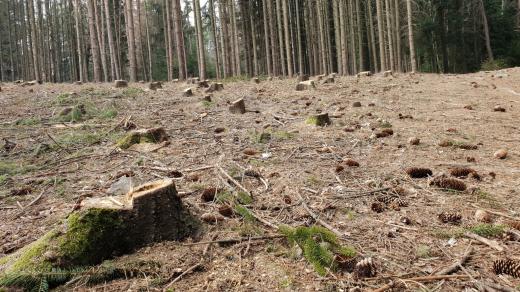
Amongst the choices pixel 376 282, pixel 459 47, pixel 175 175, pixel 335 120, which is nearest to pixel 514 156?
pixel 335 120

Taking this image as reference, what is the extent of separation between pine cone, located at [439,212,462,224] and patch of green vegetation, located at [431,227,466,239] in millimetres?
100

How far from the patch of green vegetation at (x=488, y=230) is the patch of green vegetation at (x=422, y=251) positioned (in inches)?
15.7

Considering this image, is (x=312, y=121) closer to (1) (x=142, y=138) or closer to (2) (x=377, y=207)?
(1) (x=142, y=138)

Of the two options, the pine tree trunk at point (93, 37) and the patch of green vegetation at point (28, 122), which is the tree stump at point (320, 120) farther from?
the pine tree trunk at point (93, 37)

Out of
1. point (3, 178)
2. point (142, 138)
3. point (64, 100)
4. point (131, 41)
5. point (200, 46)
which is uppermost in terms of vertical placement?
point (131, 41)

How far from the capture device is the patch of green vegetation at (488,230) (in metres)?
2.54

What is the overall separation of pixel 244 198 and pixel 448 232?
1.51 metres

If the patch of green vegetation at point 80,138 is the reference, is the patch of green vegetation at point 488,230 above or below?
below

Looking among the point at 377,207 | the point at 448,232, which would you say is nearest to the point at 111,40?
the point at 377,207

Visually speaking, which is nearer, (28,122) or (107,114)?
(28,122)

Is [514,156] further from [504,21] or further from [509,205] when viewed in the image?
[504,21]

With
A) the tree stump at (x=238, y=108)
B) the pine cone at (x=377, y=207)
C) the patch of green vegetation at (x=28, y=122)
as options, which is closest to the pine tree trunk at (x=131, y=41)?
the patch of green vegetation at (x=28, y=122)

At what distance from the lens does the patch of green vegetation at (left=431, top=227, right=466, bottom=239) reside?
257 cm

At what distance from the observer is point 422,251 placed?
2396 mm
